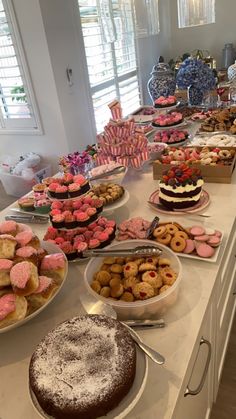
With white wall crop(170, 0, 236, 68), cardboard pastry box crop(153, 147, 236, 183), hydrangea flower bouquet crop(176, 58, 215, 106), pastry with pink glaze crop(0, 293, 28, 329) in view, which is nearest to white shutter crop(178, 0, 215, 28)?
hydrangea flower bouquet crop(176, 58, 215, 106)

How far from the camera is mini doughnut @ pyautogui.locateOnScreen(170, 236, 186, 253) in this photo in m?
0.84

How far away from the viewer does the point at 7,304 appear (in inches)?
23.5

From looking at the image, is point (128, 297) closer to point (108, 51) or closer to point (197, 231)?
point (197, 231)

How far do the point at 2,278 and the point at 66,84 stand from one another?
235cm

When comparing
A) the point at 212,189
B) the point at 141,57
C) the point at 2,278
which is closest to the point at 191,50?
the point at 141,57

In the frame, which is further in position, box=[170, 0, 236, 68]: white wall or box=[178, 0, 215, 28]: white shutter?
box=[170, 0, 236, 68]: white wall

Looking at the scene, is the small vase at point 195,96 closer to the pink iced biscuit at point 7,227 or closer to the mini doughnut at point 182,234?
the mini doughnut at point 182,234

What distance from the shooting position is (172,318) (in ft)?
2.22

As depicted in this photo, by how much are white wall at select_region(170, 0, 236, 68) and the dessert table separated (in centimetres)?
388

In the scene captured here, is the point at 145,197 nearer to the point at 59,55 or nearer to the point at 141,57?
the point at 59,55

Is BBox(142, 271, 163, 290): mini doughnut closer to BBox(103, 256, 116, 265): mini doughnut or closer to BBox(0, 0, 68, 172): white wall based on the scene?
BBox(103, 256, 116, 265): mini doughnut

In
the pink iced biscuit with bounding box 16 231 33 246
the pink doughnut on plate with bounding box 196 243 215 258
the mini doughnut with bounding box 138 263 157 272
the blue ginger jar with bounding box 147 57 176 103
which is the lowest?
the pink doughnut on plate with bounding box 196 243 215 258

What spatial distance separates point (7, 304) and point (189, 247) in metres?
0.46

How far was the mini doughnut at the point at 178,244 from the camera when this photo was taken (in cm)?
84
